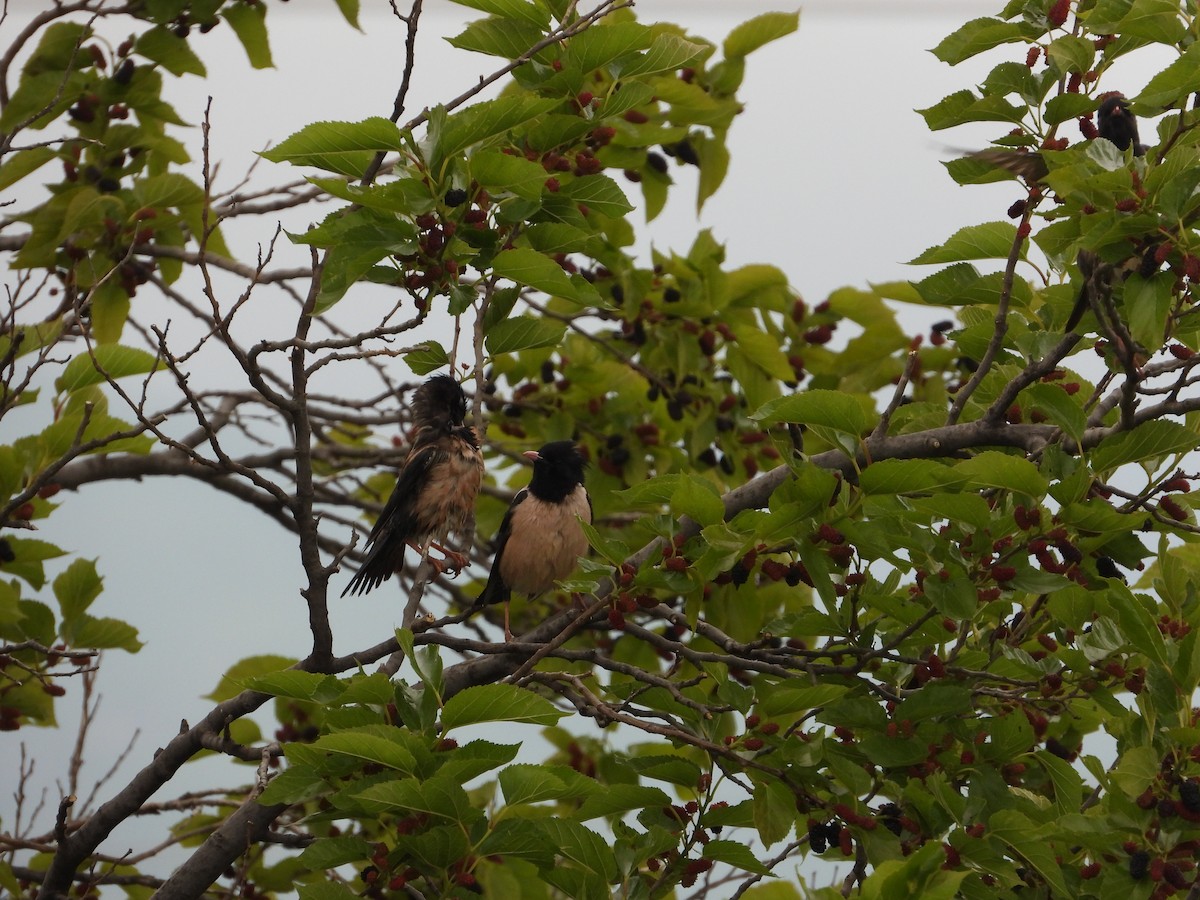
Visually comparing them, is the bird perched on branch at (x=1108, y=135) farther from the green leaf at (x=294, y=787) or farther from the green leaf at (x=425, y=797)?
the green leaf at (x=294, y=787)

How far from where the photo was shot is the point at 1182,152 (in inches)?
129

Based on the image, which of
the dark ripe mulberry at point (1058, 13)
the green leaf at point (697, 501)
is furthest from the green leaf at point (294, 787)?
the dark ripe mulberry at point (1058, 13)

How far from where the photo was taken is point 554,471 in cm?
631

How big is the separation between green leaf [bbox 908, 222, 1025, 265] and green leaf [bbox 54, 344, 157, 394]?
9.87 feet

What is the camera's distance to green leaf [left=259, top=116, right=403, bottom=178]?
3506mm

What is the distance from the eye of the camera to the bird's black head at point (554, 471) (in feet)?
20.5

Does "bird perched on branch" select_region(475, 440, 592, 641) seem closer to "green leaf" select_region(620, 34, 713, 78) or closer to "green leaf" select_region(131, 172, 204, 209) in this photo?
"green leaf" select_region(131, 172, 204, 209)

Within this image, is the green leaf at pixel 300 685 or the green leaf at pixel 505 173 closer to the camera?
the green leaf at pixel 300 685

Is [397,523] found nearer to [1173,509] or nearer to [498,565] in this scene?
[498,565]

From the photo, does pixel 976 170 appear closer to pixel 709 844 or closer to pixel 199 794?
pixel 709 844

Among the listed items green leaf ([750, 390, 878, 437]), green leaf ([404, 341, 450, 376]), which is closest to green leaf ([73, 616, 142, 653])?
green leaf ([404, 341, 450, 376])

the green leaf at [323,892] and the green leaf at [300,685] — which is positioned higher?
the green leaf at [300,685]

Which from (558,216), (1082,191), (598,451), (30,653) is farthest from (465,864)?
(598,451)

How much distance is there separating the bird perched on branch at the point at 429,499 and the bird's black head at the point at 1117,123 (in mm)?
3126
